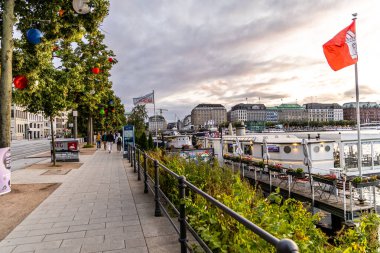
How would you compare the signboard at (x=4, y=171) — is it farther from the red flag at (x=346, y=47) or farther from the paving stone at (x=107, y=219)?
the red flag at (x=346, y=47)

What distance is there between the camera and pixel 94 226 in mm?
6211

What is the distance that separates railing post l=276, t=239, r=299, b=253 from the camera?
4.96ft

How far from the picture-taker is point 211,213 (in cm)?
398

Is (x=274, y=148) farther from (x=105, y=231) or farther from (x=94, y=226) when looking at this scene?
(x=105, y=231)

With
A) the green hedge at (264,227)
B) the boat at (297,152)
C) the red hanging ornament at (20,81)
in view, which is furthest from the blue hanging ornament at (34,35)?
the boat at (297,152)

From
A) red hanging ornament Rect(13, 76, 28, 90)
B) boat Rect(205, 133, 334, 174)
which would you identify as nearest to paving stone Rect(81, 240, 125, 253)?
red hanging ornament Rect(13, 76, 28, 90)

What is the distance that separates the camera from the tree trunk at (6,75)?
397 inches

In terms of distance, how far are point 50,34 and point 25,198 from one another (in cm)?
667

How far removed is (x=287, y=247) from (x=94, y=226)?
17.9 feet

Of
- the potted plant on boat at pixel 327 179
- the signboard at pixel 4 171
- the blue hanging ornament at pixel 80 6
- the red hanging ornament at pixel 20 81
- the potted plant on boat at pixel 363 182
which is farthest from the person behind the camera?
the potted plant on boat at pixel 327 179

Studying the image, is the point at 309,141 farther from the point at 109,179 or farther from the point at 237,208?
the point at 237,208

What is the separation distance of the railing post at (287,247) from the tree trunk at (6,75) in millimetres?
10731

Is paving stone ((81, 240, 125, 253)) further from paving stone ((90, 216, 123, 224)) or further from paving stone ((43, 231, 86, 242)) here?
paving stone ((90, 216, 123, 224))

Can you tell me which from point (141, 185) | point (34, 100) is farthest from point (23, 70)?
point (141, 185)
